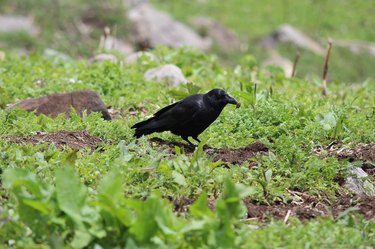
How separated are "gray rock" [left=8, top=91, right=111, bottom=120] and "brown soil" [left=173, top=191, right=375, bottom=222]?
9.58ft

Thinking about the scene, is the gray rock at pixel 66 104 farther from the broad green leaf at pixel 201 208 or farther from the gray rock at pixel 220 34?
the gray rock at pixel 220 34

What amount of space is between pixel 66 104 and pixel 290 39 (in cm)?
1547

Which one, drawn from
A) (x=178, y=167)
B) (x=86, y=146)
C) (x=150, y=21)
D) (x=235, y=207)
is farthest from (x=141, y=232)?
(x=150, y=21)

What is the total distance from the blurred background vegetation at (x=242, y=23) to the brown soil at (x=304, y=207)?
30.1 ft

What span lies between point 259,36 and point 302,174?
18.3 m

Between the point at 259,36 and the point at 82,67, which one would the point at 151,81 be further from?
the point at 259,36

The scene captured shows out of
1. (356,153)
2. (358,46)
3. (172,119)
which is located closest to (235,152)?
(172,119)

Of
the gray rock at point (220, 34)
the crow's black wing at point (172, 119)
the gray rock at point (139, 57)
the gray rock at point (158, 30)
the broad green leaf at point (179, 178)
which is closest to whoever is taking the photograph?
the broad green leaf at point (179, 178)

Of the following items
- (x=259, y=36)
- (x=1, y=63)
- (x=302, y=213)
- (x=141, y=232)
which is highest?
(x=141, y=232)

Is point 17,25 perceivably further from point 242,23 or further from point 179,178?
point 179,178

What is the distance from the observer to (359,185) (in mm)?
6238

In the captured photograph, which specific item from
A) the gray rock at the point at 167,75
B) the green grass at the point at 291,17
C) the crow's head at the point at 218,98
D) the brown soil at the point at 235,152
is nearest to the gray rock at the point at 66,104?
the brown soil at the point at 235,152

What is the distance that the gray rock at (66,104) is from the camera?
8.28 m

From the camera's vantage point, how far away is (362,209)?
5.60m
